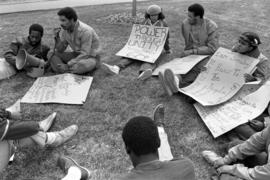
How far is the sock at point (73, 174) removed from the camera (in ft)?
8.32

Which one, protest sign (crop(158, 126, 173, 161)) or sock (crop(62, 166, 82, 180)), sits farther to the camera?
protest sign (crop(158, 126, 173, 161))

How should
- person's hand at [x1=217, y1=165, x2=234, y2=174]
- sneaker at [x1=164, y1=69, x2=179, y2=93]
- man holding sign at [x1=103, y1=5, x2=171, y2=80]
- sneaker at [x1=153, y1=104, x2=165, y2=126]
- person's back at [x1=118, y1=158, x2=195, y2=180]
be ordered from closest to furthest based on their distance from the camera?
person's back at [x1=118, y1=158, x2=195, y2=180] < person's hand at [x1=217, y1=165, x2=234, y2=174] < sneaker at [x1=153, y1=104, x2=165, y2=126] < sneaker at [x1=164, y1=69, x2=179, y2=93] < man holding sign at [x1=103, y1=5, x2=171, y2=80]

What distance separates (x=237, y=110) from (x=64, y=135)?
1.88 metres

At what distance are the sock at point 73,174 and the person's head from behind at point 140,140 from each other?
1001 millimetres

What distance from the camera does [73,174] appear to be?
2.57 m

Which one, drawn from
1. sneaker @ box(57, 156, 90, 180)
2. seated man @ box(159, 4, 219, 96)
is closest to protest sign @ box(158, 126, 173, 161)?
sneaker @ box(57, 156, 90, 180)

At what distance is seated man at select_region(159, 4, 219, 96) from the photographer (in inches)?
168

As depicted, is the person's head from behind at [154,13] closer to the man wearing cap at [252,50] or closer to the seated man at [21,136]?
the man wearing cap at [252,50]

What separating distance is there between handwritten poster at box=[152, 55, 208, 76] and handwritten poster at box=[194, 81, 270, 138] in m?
0.84

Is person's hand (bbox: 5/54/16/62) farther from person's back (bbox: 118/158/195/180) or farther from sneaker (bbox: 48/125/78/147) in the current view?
person's back (bbox: 118/158/195/180)

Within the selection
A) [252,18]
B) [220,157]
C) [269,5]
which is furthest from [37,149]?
[269,5]

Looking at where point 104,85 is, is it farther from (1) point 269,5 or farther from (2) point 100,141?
(1) point 269,5

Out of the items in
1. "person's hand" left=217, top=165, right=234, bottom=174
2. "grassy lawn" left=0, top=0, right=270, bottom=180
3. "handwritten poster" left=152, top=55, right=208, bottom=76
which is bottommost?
"grassy lawn" left=0, top=0, right=270, bottom=180

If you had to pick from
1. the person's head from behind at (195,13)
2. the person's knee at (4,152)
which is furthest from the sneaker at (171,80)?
the person's knee at (4,152)
